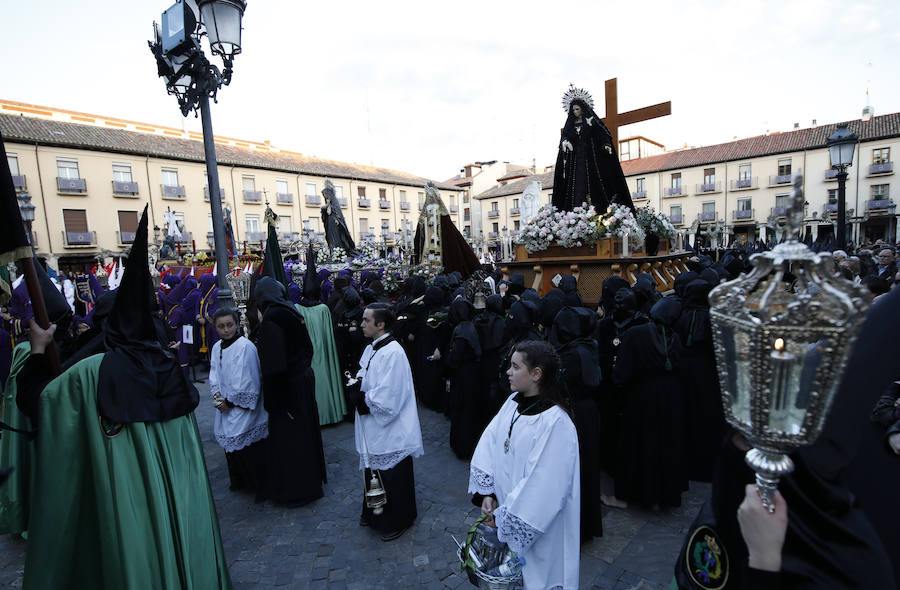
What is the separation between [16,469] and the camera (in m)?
3.71

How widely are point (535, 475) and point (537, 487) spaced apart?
0.05m

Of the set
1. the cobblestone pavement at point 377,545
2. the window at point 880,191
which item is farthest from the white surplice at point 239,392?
the window at point 880,191

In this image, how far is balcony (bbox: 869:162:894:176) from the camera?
30234mm

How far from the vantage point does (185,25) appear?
206 inches

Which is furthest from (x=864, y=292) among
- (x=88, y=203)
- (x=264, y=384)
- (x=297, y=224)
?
(x=297, y=224)

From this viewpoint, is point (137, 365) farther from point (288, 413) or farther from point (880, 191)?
point (880, 191)

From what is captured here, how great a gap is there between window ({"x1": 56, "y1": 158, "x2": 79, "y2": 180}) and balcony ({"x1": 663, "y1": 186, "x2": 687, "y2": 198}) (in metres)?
41.3

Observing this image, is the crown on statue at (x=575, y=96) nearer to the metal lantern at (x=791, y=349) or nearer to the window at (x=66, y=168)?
the metal lantern at (x=791, y=349)

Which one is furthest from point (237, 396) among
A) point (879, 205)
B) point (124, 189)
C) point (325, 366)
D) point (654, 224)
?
point (879, 205)

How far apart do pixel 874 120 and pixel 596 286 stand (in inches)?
1521

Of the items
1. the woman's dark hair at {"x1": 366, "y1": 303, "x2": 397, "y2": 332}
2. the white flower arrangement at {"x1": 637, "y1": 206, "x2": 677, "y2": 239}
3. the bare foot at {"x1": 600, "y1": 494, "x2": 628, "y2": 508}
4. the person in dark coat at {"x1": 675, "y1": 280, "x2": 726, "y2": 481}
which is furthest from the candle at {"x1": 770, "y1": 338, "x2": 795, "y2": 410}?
the white flower arrangement at {"x1": 637, "y1": 206, "x2": 677, "y2": 239}

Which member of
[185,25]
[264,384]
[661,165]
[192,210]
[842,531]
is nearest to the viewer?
[842,531]

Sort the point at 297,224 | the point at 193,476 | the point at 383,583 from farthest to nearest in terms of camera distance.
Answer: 1. the point at 297,224
2. the point at 383,583
3. the point at 193,476

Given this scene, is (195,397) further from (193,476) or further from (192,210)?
(192,210)
